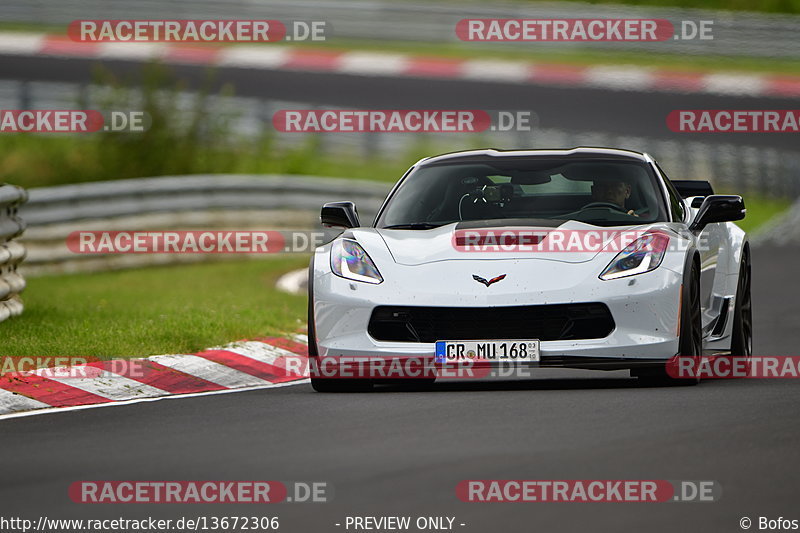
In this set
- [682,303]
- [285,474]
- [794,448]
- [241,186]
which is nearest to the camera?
[285,474]

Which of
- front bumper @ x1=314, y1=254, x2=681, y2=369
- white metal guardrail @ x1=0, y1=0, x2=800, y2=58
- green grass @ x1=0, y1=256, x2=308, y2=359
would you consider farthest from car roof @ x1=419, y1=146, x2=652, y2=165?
white metal guardrail @ x1=0, y1=0, x2=800, y2=58

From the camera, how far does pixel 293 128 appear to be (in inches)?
1153

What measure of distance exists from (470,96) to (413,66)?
2.01 metres

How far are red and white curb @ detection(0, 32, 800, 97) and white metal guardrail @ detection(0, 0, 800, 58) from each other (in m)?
0.73

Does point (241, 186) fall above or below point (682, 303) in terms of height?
above

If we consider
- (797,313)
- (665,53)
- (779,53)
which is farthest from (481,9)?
(797,313)

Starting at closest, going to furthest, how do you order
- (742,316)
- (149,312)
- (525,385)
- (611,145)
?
(525,385) < (742,316) < (149,312) < (611,145)

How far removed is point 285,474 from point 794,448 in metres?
2.15

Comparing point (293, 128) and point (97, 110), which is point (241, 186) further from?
point (293, 128)

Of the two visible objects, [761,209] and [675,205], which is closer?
[675,205]

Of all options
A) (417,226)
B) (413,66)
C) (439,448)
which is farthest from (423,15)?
(439,448)

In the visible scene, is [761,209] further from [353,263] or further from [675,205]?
[353,263]

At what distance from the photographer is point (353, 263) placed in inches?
381

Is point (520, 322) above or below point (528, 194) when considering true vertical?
below
